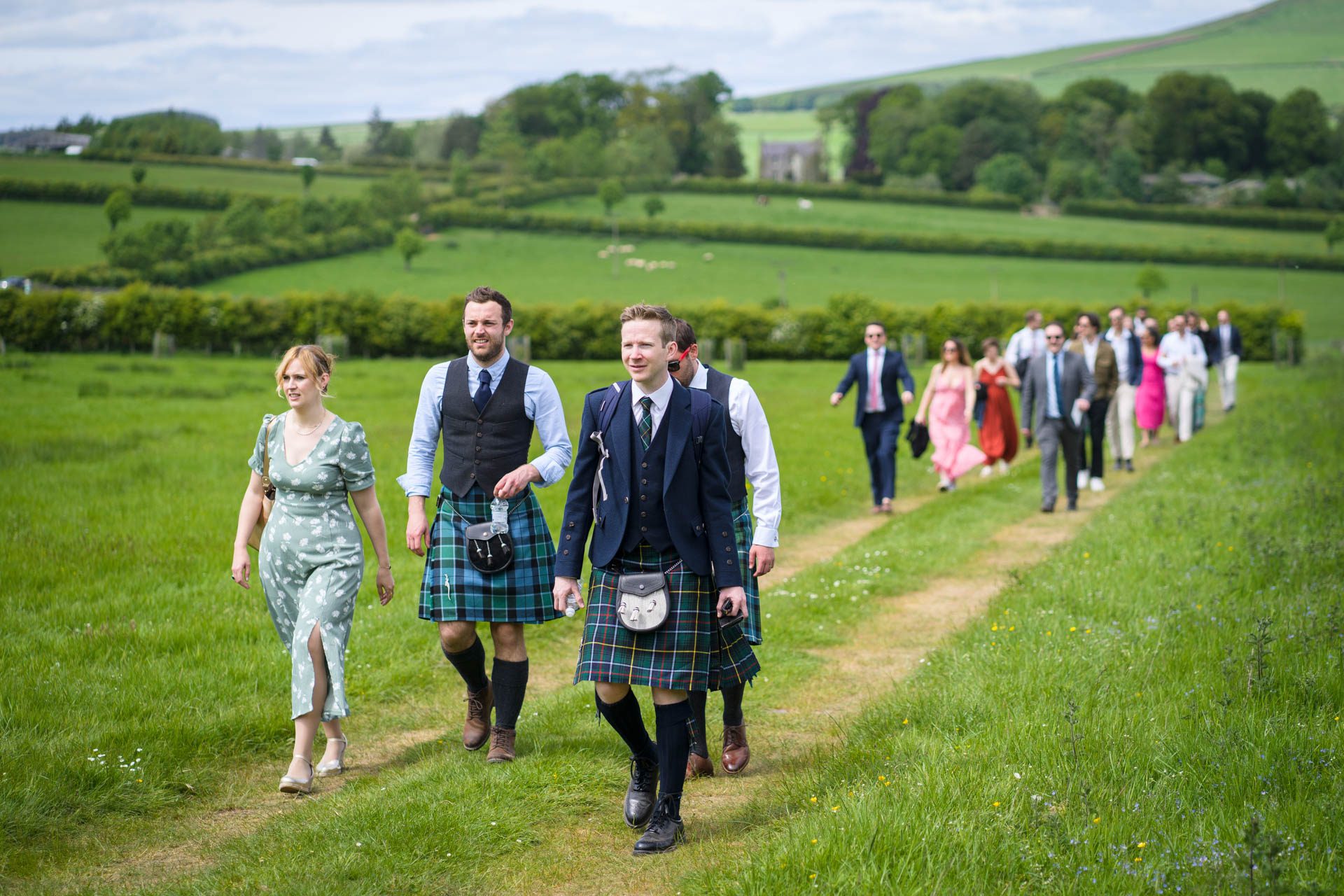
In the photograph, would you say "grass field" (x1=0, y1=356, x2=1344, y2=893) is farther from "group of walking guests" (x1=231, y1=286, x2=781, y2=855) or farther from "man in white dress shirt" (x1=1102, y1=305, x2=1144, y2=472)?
"man in white dress shirt" (x1=1102, y1=305, x2=1144, y2=472)

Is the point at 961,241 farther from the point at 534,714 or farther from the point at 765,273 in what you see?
the point at 534,714

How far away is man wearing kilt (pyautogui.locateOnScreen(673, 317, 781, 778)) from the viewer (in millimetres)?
5375

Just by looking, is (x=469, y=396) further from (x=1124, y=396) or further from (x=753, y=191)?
(x=753, y=191)

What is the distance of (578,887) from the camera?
15.0ft

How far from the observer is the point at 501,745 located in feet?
19.7

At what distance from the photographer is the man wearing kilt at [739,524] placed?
5.38 m

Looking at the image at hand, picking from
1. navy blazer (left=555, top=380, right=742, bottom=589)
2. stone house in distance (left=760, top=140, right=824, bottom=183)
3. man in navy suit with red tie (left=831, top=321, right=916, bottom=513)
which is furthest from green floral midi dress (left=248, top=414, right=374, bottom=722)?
stone house in distance (left=760, top=140, right=824, bottom=183)

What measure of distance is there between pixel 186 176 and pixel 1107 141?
78.5 meters

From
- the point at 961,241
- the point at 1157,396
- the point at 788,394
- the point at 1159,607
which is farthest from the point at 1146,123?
the point at 1159,607

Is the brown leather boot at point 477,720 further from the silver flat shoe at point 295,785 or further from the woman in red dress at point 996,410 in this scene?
the woman in red dress at point 996,410

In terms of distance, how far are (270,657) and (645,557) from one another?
3769mm

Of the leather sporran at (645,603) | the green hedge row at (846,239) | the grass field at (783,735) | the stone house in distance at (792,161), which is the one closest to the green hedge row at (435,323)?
the green hedge row at (846,239)

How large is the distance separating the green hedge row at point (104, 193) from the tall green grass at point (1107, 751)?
73265 mm

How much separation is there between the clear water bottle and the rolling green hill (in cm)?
12083
